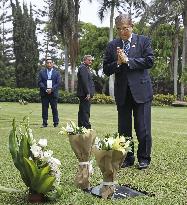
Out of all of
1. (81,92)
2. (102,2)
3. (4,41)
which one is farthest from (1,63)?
(81,92)

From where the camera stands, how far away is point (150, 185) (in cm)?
496

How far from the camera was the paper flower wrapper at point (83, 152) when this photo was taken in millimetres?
4777

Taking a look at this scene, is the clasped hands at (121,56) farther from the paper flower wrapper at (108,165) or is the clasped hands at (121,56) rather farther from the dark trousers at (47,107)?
the dark trousers at (47,107)

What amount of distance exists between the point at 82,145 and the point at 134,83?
150 cm

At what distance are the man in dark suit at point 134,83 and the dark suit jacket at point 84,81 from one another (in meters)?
4.39

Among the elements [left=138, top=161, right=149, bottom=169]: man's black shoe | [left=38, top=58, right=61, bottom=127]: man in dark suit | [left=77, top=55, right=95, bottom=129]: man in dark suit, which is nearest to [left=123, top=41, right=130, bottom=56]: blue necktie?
[left=138, top=161, right=149, bottom=169]: man's black shoe

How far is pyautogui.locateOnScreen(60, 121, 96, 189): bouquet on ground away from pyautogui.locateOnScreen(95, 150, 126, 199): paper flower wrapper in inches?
15.8

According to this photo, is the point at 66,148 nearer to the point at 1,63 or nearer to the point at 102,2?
the point at 102,2

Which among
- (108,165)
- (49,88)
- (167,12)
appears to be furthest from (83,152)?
(167,12)

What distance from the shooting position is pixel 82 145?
4.80 metres

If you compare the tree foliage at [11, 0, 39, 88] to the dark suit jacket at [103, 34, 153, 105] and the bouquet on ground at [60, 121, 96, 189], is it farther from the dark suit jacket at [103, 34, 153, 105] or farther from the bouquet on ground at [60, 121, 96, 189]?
the bouquet on ground at [60, 121, 96, 189]

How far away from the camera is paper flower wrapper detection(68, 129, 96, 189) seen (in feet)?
15.7

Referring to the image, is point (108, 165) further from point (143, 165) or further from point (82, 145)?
point (143, 165)

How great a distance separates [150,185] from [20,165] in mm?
1453
